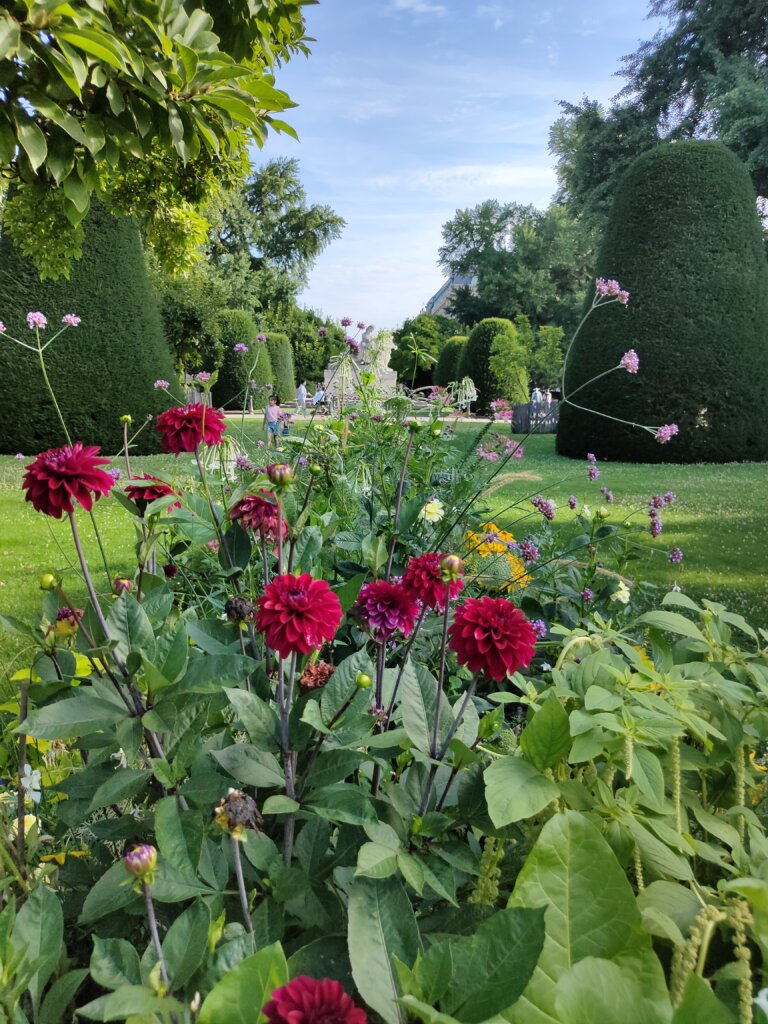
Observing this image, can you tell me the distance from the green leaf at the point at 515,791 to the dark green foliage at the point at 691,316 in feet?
30.2

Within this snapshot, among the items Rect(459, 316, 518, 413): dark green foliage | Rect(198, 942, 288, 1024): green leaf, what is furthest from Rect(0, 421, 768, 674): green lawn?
Rect(459, 316, 518, 413): dark green foliage

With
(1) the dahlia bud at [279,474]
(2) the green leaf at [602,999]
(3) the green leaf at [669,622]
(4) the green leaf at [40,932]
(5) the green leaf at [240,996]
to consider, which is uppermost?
(1) the dahlia bud at [279,474]

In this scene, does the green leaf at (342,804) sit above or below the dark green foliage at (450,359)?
below

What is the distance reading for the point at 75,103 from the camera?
7.61 feet

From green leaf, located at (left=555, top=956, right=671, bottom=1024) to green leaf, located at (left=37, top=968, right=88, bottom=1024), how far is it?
47cm

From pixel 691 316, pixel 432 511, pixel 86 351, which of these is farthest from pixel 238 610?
pixel 691 316

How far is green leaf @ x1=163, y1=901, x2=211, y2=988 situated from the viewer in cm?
63

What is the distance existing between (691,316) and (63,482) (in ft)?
32.5

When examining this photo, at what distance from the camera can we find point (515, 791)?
0.74m

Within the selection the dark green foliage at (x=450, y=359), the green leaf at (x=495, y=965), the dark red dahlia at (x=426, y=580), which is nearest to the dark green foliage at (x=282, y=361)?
the dark green foliage at (x=450, y=359)

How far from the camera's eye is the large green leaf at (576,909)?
0.61 meters

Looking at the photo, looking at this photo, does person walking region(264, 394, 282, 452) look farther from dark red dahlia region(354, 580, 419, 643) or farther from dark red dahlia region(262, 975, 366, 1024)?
dark red dahlia region(262, 975, 366, 1024)

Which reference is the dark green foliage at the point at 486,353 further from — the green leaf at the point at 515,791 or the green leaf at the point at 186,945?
the green leaf at the point at 186,945

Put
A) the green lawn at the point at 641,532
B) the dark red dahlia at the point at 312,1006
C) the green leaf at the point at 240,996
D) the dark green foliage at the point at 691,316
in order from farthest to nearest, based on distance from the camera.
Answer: the dark green foliage at the point at 691,316
the green lawn at the point at 641,532
the green leaf at the point at 240,996
the dark red dahlia at the point at 312,1006
